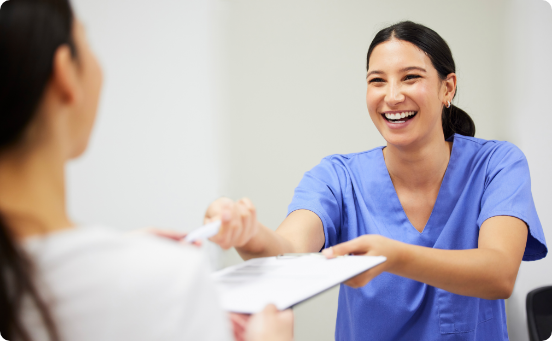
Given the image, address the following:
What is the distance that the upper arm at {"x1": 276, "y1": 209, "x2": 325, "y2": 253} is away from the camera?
0.85 metres

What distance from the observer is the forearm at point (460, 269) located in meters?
0.69

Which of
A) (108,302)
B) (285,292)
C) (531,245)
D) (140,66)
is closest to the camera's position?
(108,302)

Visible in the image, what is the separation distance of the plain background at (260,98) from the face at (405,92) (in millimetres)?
675

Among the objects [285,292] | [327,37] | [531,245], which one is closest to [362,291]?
[531,245]

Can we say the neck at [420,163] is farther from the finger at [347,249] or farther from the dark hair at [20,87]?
the dark hair at [20,87]

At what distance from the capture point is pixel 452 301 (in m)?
0.91

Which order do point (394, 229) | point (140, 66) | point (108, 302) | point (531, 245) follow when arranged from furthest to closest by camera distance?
point (140, 66) < point (394, 229) < point (531, 245) < point (108, 302)

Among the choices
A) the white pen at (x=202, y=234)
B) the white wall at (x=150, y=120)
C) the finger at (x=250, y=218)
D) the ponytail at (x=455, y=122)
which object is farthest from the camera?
the white wall at (x=150, y=120)

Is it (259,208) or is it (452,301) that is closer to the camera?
(452,301)

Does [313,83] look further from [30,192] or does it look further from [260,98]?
[30,192]

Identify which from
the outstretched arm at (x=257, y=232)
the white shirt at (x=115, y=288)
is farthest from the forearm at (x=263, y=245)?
the white shirt at (x=115, y=288)

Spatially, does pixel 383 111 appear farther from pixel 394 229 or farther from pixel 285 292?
pixel 285 292

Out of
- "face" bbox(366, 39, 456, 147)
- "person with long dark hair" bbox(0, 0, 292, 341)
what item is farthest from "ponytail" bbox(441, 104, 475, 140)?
"person with long dark hair" bbox(0, 0, 292, 341)

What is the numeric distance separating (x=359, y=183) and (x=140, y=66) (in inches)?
38.7
